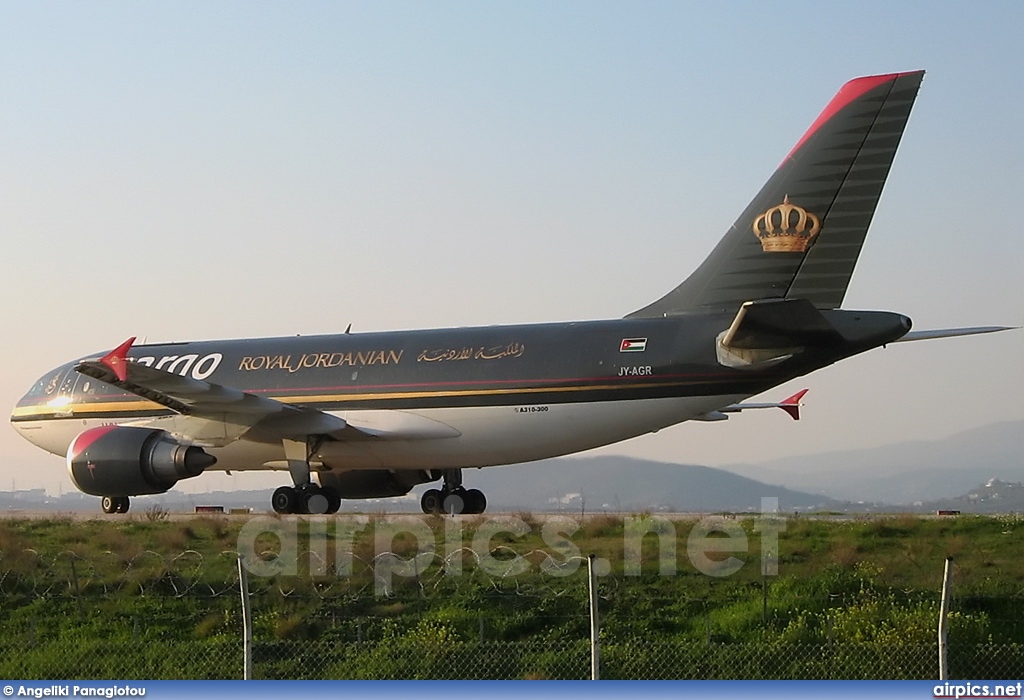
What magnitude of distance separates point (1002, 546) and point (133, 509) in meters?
17.6

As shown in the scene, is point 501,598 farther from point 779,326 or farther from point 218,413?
point 218,413

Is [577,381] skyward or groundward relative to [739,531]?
skyward

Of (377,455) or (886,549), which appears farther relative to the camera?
(377,455)

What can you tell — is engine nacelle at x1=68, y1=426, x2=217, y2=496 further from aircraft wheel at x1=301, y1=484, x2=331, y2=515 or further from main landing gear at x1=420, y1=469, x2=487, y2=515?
main landing gear at x1=420, y1=469, x2=487, y2=515

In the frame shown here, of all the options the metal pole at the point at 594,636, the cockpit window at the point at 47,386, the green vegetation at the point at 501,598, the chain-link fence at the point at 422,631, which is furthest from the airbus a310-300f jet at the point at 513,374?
the metal pole at the point at 594,636

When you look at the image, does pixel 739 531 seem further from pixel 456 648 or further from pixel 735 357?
pixel 456 648

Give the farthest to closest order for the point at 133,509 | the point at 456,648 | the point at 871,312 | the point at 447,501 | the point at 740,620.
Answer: the point at 133,509
the point at 447,501
the point at 871,312
the point at 740,620
the point at 456,648

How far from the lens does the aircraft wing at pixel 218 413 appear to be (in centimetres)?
2280

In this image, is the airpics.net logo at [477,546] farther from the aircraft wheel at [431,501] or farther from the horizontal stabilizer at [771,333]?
the aircraft wheel at [431,501]

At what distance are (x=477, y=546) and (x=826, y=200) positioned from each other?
795cm

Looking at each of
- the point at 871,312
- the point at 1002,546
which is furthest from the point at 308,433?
the point at 1002,546

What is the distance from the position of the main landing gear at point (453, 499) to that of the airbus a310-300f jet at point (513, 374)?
0.04 m

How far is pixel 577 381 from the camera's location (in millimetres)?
23141

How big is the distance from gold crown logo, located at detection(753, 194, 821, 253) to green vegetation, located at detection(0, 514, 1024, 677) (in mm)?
4565
